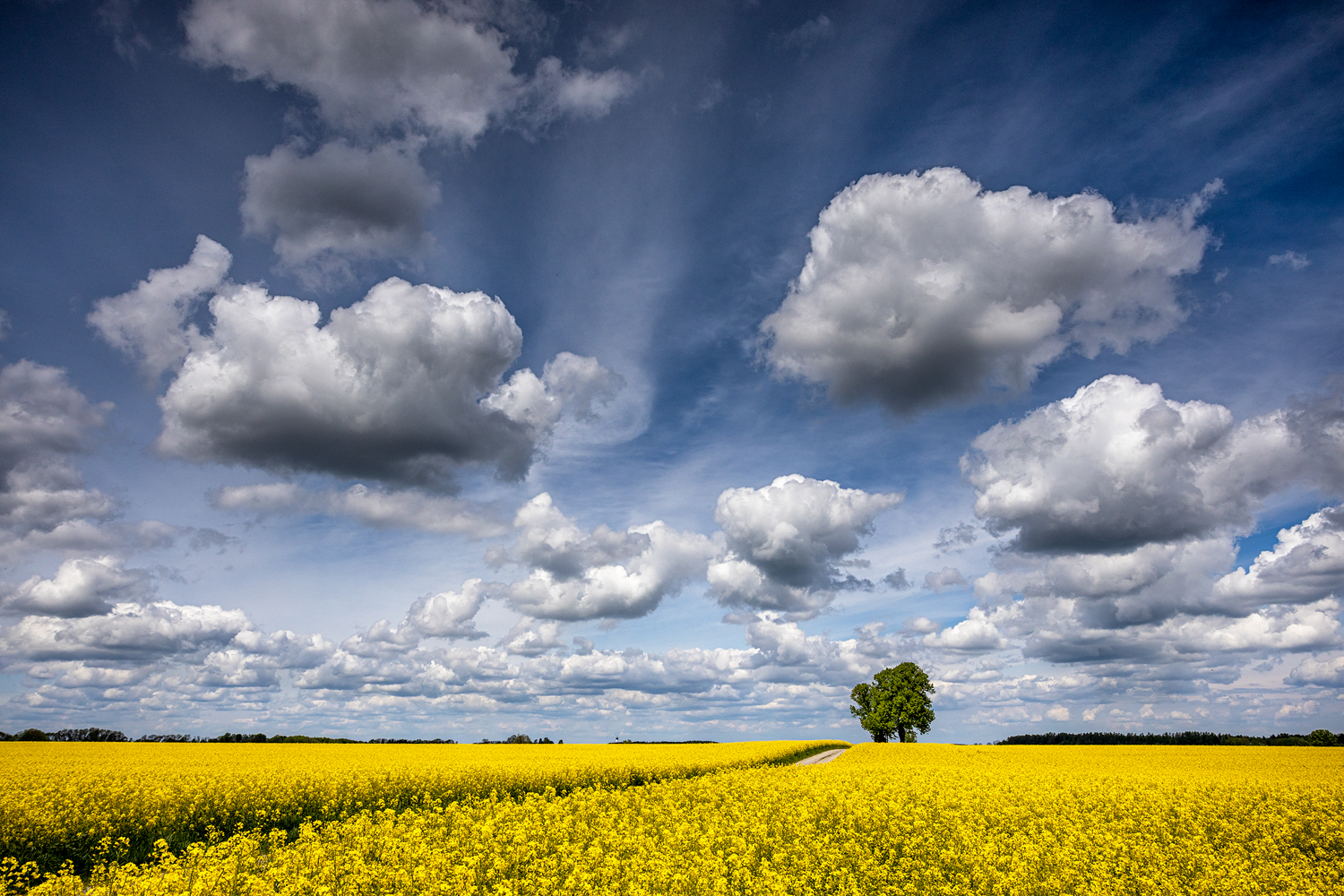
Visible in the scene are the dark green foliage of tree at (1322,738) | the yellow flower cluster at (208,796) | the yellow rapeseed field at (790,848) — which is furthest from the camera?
the dark green foliage of tree at (1322,738)

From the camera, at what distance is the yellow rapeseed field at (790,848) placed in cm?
896

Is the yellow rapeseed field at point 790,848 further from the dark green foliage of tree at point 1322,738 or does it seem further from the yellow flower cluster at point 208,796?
the dark green foliage of tree at point 1322,738

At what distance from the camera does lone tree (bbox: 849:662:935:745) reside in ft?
298

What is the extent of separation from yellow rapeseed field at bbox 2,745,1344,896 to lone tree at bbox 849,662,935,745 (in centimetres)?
7696

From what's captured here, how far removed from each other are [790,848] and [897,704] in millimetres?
89144

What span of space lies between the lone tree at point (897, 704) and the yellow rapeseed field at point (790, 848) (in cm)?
7696

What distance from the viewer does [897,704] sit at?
91750mm

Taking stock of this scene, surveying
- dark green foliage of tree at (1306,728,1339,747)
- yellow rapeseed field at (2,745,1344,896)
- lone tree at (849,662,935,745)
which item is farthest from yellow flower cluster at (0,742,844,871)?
dark green foliage of tree at (1306,728,1339,747)

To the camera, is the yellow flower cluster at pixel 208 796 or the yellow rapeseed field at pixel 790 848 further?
the yellow flower cluster at pixel 208 796

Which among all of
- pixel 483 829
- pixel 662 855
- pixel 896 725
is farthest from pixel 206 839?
pixel 896 725

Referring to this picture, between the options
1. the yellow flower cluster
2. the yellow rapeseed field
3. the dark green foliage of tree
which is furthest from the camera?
the dark green foliage of tree

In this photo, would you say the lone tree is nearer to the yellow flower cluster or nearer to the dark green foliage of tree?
the dark green foliage of tree

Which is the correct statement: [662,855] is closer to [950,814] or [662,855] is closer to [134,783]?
[950,814]

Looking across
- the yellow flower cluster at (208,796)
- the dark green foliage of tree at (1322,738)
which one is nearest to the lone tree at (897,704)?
the dark green foliage of tree at (1322,738)
